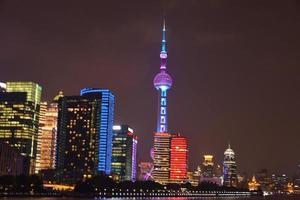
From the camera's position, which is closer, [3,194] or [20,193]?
[3,194]

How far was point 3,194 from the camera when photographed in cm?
18425

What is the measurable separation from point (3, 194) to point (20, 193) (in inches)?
582

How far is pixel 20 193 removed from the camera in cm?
19875
